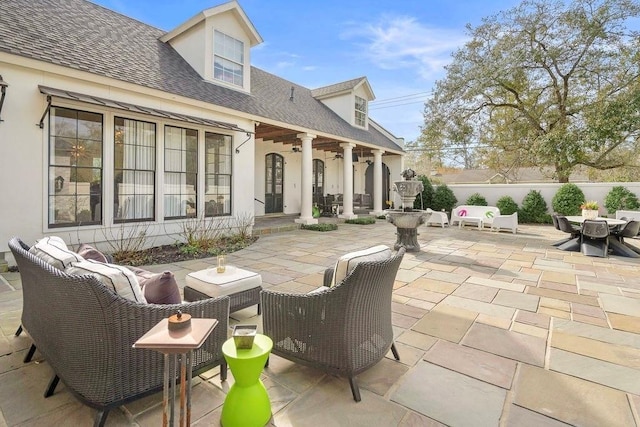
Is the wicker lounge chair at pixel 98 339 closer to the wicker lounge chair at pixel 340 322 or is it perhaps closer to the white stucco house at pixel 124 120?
the wicker lounge chair at pixel 340 322

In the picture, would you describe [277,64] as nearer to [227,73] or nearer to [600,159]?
[227,73]

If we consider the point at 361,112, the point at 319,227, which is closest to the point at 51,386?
the point at 319,227

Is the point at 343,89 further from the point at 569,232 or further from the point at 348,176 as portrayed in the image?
the point at 569,232

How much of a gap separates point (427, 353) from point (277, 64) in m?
16.5

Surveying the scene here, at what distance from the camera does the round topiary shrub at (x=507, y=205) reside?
1318cm

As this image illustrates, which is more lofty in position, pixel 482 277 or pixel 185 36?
pixel 185 36

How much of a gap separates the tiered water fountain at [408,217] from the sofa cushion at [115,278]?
549 cm

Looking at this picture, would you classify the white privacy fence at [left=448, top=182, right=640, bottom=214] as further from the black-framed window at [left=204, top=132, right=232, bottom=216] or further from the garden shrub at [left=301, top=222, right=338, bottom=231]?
the black-framed window at [left=204, top=132, right=232, bottom=216]

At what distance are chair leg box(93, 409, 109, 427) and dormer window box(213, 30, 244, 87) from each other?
28.1ft

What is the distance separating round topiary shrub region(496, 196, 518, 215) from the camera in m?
13.2

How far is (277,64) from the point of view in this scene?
1623 cm

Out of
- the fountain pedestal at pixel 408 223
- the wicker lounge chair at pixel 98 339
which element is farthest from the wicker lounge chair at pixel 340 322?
the fountain pedestal at pixel 408 223

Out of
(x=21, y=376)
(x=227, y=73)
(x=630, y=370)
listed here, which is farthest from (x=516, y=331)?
(x=227, y=73)

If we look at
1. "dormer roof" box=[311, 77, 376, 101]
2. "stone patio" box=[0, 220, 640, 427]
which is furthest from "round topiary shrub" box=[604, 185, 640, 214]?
"dormer roof" box=[311, 77, 376, 101]
